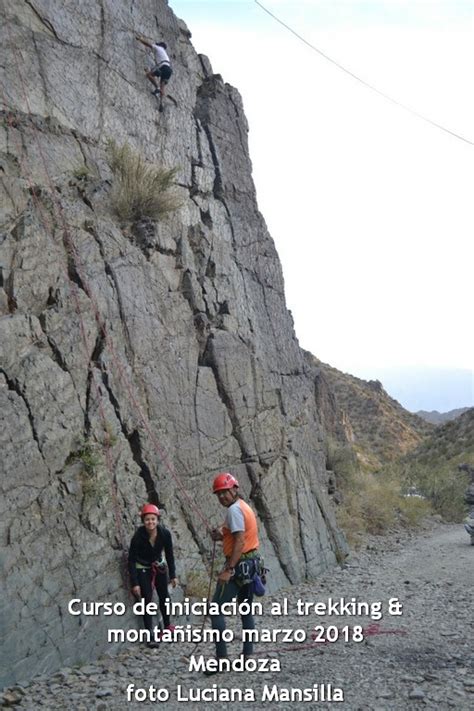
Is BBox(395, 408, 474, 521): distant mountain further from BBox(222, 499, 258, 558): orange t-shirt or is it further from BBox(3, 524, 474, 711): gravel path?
BBox(222, 499, 258, 558): orange t-shirt

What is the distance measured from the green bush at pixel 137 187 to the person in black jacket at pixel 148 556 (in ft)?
18.6

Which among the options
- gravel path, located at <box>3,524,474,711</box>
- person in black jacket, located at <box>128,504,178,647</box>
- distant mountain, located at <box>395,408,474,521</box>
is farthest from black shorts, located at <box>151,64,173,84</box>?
distant mountain, located at <box>395,408,474,521</box>

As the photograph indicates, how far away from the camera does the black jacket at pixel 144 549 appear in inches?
305

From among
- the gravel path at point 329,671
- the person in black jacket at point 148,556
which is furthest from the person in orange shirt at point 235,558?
the person in black jacket at point 148,556

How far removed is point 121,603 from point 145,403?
3006mm

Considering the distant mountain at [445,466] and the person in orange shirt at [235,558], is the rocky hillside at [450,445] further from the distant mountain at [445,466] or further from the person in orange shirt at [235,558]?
the person in orange shirt at [235,558]

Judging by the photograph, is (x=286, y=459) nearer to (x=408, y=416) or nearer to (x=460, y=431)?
(x=460, y=431)

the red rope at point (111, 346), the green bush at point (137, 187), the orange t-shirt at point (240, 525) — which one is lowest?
the orange t-shirt at point (240, 525)

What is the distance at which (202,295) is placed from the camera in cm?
1185

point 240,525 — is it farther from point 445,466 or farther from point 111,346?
point 445,466

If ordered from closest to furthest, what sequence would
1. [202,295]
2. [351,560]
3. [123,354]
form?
[123,354], [202,295], [351,560]

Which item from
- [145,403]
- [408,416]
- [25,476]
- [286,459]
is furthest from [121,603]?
[408,416]

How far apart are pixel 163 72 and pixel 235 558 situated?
35.5 feet

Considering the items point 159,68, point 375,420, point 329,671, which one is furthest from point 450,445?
point 329,671
